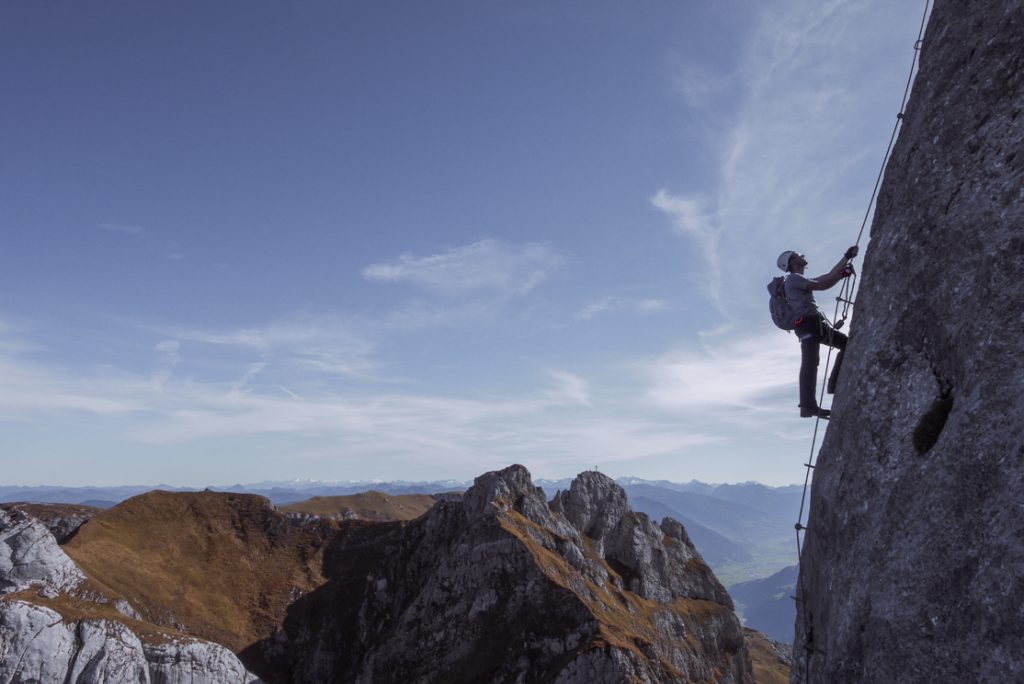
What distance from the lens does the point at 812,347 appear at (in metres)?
14.9

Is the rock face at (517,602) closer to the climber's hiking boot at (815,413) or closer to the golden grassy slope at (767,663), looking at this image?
the golden grassy slope at (767,663)

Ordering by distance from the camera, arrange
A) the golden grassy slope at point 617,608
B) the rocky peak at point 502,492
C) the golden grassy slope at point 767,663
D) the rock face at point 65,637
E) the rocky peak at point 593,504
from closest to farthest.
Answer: the rock face at point 65,637, the golden grassy slope at point 617,608, the rocky peak at point 502,492, the rocky peak at point 593,504, the golden grassy slope at point 767,663

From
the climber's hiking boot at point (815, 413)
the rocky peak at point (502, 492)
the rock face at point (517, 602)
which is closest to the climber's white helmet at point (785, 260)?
the climber's hiking boot at point (815, 413)

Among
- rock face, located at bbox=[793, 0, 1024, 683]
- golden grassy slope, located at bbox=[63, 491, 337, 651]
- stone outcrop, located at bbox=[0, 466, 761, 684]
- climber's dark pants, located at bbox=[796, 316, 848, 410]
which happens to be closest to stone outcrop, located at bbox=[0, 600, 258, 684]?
stone outcrop, located at bbox=[0, 466, 761, 684]

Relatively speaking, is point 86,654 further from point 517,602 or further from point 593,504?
point 593,504

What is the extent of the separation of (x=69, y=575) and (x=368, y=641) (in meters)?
38.6

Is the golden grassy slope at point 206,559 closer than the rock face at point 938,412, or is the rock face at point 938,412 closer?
Result: the rock face at point 938,412

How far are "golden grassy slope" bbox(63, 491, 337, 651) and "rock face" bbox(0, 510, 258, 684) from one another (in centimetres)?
822

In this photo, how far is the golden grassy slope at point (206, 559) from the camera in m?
83.9

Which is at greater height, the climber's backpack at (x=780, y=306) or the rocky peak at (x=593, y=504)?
the climber's backpack at (x=780, y=306)

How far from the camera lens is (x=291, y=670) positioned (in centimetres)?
8462

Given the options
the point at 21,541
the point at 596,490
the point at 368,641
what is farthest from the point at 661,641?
the point at 21,541

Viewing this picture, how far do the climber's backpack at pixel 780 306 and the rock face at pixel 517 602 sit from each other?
56.5 m

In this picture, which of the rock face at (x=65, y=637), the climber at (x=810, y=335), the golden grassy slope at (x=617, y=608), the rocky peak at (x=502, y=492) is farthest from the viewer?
the rocky peak at (x=502, y=492)
